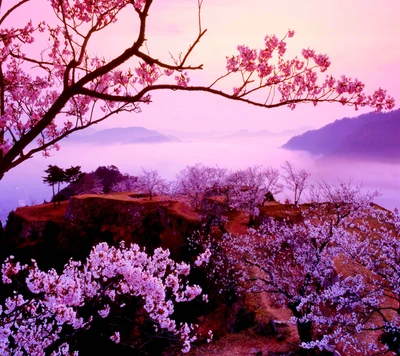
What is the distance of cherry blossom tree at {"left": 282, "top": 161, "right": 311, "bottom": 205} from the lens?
38.7 meters

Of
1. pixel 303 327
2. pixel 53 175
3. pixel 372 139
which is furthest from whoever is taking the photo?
pixel 372 139

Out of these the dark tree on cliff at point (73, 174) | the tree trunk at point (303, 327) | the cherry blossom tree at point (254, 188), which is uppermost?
the dark tree on cliff at point (73, 174)

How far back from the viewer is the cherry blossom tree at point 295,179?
38719mm

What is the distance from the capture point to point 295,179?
39.6 meters

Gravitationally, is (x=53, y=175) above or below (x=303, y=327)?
above

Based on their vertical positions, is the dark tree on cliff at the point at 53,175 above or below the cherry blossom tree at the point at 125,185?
above

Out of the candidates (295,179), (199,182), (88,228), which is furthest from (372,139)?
(88,228)

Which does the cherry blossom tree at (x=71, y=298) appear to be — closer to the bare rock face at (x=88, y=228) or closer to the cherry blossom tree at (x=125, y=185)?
the bare rock face at (x=88, y=228)

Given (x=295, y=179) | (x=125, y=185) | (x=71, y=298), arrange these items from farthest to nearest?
(x=125, y=185)
(x=295, y=179)
(x=71, y=298)

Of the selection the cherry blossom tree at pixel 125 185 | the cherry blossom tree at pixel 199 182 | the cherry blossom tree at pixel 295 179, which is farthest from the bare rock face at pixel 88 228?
the cherry blossom tree at pixel 295 179

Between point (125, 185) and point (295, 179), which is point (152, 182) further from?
point (295, 179)

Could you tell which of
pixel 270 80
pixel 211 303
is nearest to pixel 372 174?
pixel 211 303

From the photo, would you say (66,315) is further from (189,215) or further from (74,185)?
(74,185)

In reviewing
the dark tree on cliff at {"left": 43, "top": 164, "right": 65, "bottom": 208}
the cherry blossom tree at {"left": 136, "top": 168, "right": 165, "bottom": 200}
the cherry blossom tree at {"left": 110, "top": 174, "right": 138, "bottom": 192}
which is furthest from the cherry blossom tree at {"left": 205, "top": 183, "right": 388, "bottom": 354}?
the cherry blossom tree at {"left": 110, "top": 174, "right": 138, "bottom": 192}
